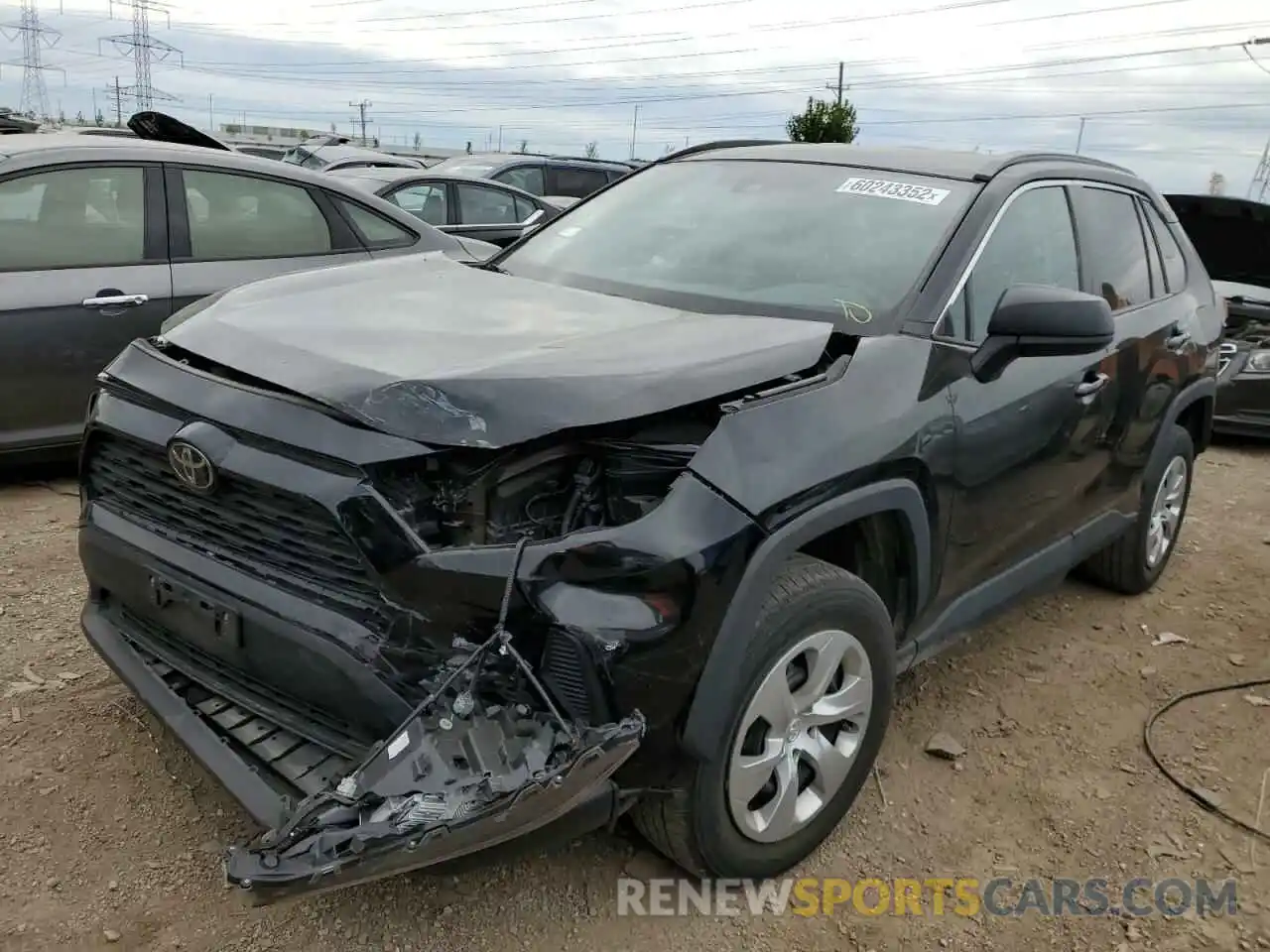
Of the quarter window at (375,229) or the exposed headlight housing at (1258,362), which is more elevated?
the quarter window at (375,229)

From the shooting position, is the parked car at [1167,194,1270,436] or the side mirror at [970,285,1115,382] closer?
the side mirror at [970,285,1115,382]

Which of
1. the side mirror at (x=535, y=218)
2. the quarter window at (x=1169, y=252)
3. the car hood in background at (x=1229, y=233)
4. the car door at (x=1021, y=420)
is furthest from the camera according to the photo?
the side mirror at (x=535, y=218)

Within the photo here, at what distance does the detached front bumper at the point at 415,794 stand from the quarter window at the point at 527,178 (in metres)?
12.3

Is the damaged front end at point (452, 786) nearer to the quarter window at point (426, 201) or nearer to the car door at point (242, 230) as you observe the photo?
the car door at point (242, 230)

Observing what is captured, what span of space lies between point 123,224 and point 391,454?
3571 millimetres

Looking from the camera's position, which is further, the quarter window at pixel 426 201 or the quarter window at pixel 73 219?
the quarter window at pixel 426 201

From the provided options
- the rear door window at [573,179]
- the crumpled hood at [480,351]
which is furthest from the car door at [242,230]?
the rear door window at [573,179]

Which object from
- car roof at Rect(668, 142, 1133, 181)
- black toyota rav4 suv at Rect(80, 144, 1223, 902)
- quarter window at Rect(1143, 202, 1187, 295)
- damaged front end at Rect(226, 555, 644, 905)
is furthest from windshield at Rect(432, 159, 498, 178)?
damaged front end at Rect(226, 555, 644, 905)

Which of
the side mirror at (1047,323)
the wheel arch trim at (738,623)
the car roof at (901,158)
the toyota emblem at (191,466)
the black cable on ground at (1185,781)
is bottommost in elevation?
the black cable on ground at (1185,781)

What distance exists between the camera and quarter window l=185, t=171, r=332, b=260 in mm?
5105

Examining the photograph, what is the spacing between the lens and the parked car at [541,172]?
13.7 meters

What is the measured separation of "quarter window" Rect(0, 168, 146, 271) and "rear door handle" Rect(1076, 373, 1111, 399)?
13.6ft

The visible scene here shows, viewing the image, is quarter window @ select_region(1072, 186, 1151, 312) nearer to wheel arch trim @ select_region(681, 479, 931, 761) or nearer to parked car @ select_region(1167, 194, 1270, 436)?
wheel arch trim @ select_region(681, 479, 931, 761)

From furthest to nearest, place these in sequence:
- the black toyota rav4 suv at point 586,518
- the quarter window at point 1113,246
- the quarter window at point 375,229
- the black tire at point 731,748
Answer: the quarter window at point 375,229, the quarter window at point 1113,246, the black tire at point 731,748, the black toyota rav4 suv at point 586,518
